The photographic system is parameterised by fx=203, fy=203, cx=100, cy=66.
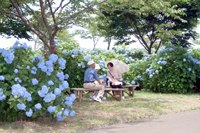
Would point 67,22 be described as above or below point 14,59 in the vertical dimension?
above

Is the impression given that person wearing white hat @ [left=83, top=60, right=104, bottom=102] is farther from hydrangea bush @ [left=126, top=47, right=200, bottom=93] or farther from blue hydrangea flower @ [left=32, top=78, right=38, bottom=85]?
hydrangea bush @ [left=126, top=47, right=200, bottom=93]

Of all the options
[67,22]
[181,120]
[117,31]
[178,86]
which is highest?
[117,31]

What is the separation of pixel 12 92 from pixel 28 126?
81 cm

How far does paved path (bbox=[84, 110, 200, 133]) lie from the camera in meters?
4.25

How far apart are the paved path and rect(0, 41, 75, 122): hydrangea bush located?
984 mm

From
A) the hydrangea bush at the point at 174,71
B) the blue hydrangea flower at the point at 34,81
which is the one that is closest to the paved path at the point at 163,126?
the blue hydrangea flower at the point at 34,81

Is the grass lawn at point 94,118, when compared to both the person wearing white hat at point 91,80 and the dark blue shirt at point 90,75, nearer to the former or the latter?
the person wearing white hat at point 91,80

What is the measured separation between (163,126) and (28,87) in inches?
121

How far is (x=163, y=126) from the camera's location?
4.54 metres

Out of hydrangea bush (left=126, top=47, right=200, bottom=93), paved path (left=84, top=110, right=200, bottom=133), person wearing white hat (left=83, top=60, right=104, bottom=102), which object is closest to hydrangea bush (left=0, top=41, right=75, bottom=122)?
paved path (left=84, top=110, right=200, bottom=133)

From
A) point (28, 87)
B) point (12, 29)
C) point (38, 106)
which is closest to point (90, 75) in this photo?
point (28, 87)

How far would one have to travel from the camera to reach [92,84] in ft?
22.2

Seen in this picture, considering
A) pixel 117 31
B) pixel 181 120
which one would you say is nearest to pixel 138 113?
pixel 181 120

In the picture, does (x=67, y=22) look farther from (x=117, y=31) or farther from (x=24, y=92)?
(x=117, y=31)
